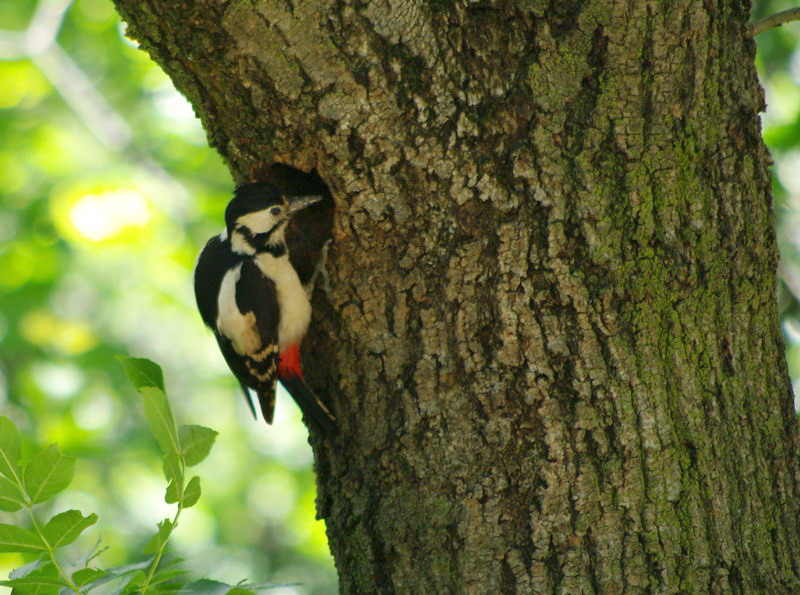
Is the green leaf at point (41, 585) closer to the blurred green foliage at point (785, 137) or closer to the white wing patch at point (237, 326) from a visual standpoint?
the white wing patch at point (237, 326)

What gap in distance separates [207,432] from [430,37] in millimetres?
1228

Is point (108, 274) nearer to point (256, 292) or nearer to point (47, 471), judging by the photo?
point (256, 292)

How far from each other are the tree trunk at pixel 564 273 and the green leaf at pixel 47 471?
1.03 m

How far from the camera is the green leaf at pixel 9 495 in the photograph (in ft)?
5.06

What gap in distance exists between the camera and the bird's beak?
3.12 meters

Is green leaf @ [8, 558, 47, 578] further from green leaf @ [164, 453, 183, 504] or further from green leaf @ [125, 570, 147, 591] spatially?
green leaf @ [164, 453, 183, 504]

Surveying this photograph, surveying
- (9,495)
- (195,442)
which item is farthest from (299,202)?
(9,495)

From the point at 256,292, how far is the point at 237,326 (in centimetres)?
16

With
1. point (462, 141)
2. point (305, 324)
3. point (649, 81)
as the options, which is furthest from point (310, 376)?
point (649, 81)

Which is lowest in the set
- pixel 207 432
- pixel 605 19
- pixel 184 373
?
pixel 207 432

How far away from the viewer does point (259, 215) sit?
333cm

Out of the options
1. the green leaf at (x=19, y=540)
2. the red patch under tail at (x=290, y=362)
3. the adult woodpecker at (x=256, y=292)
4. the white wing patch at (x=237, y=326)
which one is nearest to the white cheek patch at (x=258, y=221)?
the adult woodpecker at (x=256, y=292)

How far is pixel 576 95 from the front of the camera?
222cm

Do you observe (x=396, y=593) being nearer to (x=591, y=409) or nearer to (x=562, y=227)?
(x=591, y=409)
